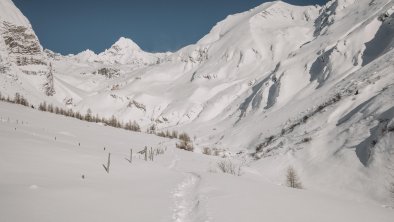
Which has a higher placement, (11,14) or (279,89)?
(11,14)

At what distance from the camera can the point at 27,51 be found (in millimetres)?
141625

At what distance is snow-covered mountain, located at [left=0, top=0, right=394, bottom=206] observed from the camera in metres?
28.0

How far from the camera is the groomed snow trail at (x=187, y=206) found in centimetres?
995

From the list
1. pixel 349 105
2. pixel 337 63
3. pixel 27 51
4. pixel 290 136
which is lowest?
pixel 290 136

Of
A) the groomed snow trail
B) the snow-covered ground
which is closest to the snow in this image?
the snow-covered ground

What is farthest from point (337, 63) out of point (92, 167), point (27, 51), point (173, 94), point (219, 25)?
point (27, 51)

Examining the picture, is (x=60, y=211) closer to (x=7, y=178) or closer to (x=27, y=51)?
(x=7, y=178)

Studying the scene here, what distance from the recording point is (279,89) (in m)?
64.3

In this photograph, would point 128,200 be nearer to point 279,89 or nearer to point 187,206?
point 187,206

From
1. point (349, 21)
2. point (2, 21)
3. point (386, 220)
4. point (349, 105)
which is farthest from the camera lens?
point (2, 21)

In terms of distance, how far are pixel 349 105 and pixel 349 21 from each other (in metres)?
51.6

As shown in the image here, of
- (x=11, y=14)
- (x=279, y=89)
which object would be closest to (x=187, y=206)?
(x=279, y=89)

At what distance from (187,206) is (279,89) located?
55619 millimetres

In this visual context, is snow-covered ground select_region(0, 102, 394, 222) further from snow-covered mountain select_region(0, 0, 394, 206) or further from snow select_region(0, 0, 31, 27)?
snow select_region(0, 0, 31, 27)
